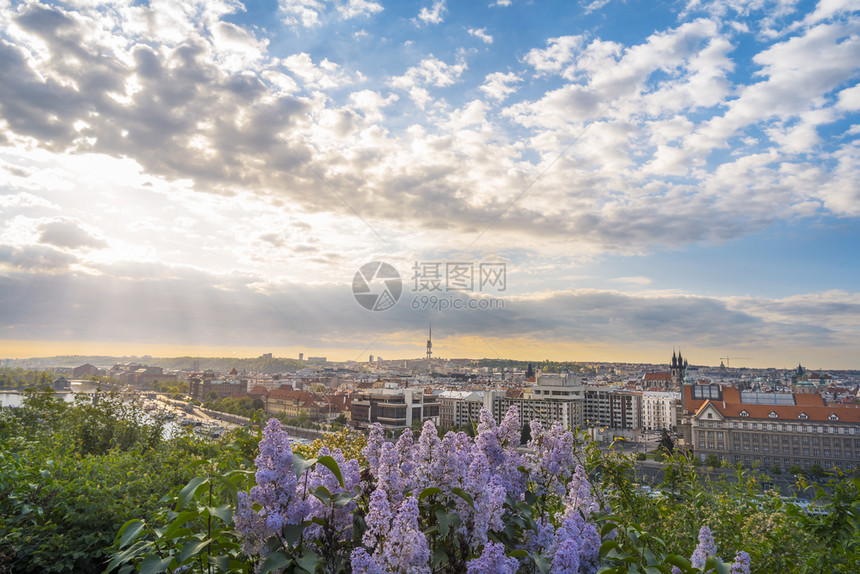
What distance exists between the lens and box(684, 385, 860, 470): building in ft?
154

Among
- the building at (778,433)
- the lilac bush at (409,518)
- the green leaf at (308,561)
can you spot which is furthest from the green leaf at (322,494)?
the building at (778,433)

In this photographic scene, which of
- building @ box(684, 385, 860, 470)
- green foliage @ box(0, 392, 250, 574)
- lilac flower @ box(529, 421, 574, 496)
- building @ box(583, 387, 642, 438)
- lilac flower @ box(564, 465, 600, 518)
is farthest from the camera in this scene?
building @ box(583, 387, 642, 438)

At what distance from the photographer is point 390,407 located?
184 ft

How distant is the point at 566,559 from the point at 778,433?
60471 millimetres

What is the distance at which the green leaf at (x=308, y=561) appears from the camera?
1177 mm

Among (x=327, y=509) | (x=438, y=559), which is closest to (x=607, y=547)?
(x=438, y=559)

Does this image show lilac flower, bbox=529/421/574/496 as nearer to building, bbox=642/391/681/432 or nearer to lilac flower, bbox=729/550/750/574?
lilac flower, bbox=729/550/750/574

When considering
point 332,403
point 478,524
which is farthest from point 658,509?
A: point 332,403

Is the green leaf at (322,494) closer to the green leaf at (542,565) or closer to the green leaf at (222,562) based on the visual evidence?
the green leaf at (222,562)

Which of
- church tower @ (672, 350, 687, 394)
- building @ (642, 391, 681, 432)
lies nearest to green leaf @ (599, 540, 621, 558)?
building @ (642, 391, 681, 432)

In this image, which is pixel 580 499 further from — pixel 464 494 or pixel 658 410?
pixel 658 410

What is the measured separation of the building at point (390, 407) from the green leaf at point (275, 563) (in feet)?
182

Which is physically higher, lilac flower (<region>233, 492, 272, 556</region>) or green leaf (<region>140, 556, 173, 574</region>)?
lilac flower (<region>233, 492, 272, 556</region>)

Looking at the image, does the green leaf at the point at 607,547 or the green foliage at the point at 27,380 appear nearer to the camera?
the green leaf at the point at 607,547
